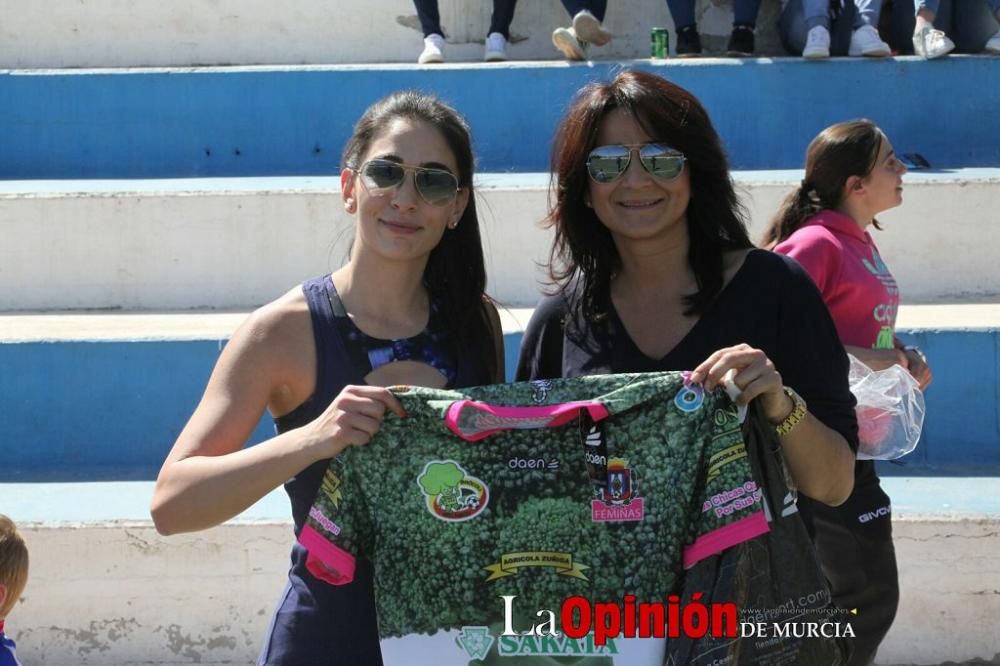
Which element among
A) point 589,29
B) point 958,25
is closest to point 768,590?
point 589,29

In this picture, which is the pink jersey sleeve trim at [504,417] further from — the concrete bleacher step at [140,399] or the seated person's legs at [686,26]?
the seated person's legs at [686,26]

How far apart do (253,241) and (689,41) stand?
274 centimetres

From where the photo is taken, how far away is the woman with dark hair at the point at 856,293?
10.5ft

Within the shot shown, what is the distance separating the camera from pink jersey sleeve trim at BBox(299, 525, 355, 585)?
203 centimetres

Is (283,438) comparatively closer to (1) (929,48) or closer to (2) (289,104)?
(2) (289,104)

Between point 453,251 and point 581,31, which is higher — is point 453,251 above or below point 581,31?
below

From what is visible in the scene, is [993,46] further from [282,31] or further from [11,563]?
[11,563]

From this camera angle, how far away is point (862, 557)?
3189 mm

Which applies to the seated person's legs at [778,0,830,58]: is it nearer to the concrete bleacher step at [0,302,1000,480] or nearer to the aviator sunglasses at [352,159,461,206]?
the concrete bleacher step at [0,302,1000,480]

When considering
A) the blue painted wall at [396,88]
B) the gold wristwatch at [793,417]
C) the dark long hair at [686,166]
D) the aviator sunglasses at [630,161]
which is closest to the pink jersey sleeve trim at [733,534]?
the gold wristwatch at [793,417]

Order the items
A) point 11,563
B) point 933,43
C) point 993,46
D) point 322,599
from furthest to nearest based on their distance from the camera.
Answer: point 993,46, point 933,43, point 11,563, point 322,599

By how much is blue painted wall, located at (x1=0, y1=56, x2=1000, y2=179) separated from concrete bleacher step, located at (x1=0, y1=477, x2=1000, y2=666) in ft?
9.20

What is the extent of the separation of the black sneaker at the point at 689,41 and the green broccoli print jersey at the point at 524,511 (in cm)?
524

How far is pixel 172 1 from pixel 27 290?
233 cm
